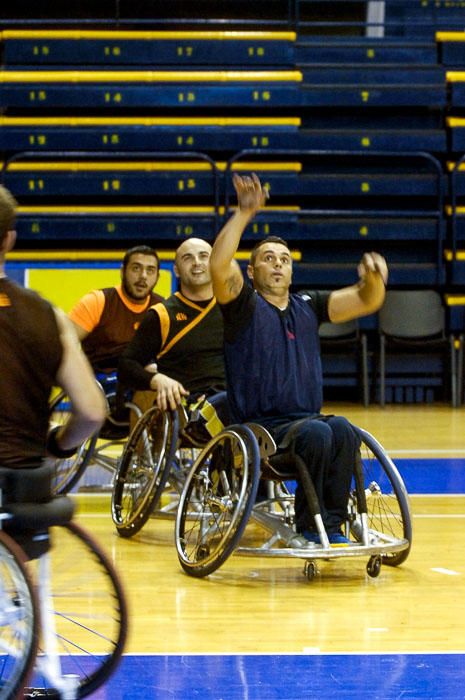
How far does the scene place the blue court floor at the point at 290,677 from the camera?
3.08 meters

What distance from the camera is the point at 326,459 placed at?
4344 mm

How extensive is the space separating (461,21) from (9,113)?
409cm

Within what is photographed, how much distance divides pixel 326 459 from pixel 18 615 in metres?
2.04

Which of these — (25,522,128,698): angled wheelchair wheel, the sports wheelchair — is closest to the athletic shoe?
(25,522,128,698): angled wheelchair wheel

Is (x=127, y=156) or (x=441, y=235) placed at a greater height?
(x=127, y=156)

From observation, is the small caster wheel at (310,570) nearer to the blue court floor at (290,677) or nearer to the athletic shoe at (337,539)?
the athletic shoe at (337,539)

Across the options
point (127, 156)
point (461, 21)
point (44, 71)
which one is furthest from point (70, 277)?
point (461, 21)

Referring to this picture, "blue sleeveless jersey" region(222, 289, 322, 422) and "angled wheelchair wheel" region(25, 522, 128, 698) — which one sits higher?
"blue sleeveless jersey" region(222, 289, 322, 422)

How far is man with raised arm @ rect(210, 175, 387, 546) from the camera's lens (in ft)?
14.3

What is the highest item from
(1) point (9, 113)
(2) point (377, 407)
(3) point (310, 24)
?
(3) point (310, 24)

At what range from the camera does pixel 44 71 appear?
36.4 ft

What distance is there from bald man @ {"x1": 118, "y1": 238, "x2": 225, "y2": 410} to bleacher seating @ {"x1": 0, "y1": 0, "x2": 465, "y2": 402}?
501 cm

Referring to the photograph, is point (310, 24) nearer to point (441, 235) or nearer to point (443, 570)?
point (441, 235)

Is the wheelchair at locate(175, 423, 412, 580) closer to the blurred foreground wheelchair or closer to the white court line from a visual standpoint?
the blurred foreground wheelchair
